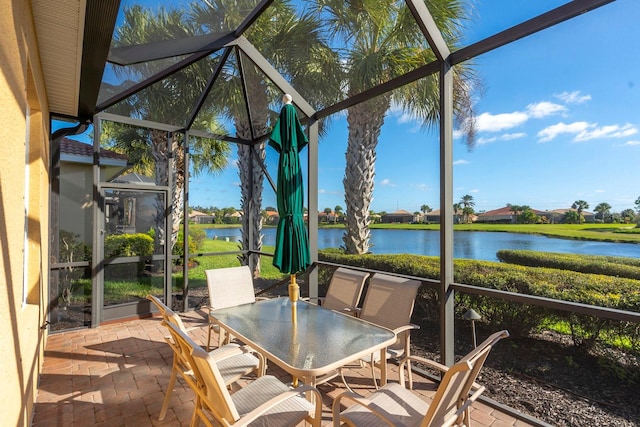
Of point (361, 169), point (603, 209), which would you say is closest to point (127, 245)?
point (361, 169)

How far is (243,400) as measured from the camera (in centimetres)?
216

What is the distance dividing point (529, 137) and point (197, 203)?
276 inches

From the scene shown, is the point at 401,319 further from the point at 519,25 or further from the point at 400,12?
the point at 400,12

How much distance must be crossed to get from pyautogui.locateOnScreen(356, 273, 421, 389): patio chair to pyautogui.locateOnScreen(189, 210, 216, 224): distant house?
4.48m

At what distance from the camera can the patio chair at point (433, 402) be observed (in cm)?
162

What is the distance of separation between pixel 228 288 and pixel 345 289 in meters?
1.55

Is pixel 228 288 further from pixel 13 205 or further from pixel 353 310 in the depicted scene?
pixel 13 205

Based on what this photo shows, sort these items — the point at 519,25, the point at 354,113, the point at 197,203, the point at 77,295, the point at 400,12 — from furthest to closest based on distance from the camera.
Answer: the point at 354,113 < the point at 197,203 < the point at 400,12 < the point at 77,295 < the point at 519,25

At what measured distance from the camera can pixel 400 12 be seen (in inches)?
236

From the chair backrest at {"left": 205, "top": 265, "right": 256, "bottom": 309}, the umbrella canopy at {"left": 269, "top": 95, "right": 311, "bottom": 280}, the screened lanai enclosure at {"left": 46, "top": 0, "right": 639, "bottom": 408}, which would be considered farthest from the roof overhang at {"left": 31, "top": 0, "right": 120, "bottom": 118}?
the chair backrest at {"left": 205, "top": 265, "right": 256, "bottom": 309}

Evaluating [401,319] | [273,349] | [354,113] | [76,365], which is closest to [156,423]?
[273,349]

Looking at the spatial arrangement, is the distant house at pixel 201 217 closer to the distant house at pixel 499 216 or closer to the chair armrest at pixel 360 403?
the chair armrest at pixel 360 403

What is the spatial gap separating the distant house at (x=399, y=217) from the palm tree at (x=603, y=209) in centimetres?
363

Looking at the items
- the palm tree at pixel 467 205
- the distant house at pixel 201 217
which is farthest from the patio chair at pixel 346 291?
the palm tree at pixel 467 205
